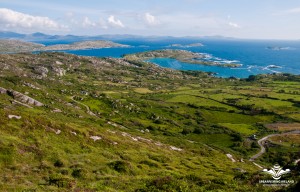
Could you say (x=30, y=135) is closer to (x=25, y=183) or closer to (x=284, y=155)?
(x=25, y=183)

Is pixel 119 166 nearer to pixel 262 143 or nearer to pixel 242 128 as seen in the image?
pixel 262 143

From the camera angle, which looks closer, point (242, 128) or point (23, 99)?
point (23, 99)

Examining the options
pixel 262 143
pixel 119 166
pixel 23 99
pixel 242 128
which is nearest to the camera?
pixel 119 166

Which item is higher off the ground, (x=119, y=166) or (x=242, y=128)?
(x=119, y=166)

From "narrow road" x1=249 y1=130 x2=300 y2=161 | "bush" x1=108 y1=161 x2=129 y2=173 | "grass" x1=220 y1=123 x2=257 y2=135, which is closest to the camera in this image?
"bush" x1=108 y1=161 x2=129 y2=173

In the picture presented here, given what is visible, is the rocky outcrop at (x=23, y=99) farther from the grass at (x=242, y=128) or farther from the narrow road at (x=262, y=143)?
the grass at (x=242, y=128)

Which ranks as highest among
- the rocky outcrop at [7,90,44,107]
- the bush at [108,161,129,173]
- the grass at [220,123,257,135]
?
the bush at [108,161,129,173]

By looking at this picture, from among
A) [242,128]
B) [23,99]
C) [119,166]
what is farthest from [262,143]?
[119,166]

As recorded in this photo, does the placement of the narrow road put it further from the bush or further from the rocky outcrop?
the rocky outcrop

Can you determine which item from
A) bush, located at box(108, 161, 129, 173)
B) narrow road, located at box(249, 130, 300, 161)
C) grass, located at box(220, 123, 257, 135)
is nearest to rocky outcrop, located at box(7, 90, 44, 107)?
narrow road, located at box(249, 130, 300, 161)

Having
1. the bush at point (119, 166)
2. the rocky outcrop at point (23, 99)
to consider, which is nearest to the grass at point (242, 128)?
the rocky outcrop at point (23, 99)

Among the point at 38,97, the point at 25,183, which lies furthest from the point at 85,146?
the point at 38,97
